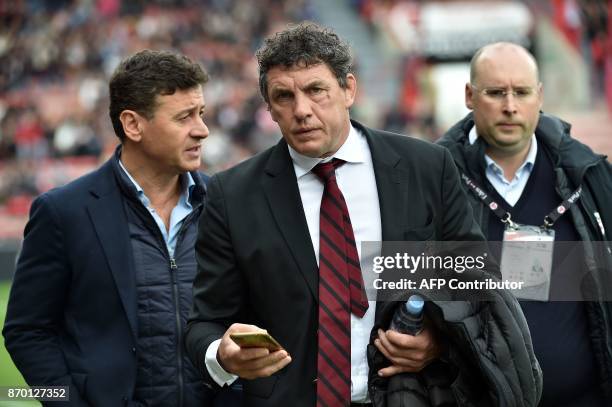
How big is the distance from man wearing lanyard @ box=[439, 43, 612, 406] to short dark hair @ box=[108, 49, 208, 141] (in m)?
1.16

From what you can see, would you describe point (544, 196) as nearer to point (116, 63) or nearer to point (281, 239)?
point (281, 239)

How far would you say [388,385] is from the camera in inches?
111

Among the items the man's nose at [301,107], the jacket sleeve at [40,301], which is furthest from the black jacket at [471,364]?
the jacket sleeve at [40,301]

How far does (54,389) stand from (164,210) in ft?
2.60

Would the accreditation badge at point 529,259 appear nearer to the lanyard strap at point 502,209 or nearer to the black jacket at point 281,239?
the lanyard strap at point 502,209

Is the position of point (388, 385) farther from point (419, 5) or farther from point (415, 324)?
point (419, 5)

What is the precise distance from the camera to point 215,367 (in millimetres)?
2895

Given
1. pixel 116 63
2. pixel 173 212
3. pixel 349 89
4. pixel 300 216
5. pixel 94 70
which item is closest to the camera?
pixel 300 216

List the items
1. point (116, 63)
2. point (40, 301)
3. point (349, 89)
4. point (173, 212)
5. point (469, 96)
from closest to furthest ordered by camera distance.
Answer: point (349, 89), point (40, 301), point (173, 212), point (469, 96), point (116, 63)

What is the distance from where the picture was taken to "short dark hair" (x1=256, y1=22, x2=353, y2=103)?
2973 mm

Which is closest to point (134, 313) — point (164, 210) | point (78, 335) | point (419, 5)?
point (78, 335)

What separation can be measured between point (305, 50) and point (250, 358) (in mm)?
939

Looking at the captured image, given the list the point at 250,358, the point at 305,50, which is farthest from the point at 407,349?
the point at 305,50

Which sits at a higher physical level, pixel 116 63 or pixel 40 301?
pixel 116 63
